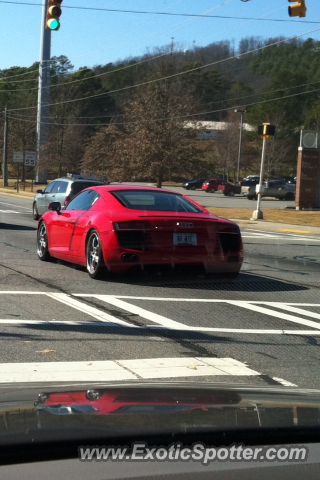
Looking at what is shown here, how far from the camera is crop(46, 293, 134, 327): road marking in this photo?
790 cm

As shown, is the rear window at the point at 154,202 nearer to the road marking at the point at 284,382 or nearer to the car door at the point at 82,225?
the car door at the point at 82,225

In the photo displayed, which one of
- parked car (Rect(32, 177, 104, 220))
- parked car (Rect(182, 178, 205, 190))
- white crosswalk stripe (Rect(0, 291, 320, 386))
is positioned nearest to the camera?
white crosswalk stripe (Rect(0, 291, 320, 386))

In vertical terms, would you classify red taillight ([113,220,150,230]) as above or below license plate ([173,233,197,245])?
above

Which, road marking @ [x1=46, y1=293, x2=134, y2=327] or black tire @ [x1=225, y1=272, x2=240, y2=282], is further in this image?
black tire @ [x1=225, y1=272, x2=240, y2=282]

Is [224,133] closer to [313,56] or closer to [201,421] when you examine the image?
[313,56]

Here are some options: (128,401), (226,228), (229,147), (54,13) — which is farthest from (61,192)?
(229,147)

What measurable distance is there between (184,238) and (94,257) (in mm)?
1414

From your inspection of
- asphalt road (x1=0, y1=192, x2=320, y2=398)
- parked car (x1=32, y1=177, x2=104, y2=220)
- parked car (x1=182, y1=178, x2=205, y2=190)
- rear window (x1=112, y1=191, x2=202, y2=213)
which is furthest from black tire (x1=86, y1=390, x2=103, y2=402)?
parked car (x1=182, y1=178, x2=205, y2=190)

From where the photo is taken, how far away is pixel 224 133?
93.6 metres

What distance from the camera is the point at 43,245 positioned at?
12.8 m

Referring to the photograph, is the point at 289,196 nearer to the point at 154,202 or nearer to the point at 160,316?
the point at 154,202

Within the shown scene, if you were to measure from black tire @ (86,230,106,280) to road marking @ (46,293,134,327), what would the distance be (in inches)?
39.4

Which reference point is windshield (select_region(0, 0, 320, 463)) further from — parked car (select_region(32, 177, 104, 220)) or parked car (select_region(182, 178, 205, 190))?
parked car (select_region(182, 178, 205, 190))

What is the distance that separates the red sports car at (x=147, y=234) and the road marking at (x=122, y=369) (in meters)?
3.91
